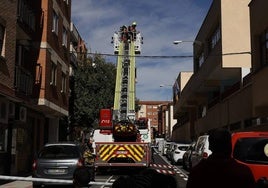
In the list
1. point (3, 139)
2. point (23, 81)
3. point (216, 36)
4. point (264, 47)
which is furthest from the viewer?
point (216, 36)

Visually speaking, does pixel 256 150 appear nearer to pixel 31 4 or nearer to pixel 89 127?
pixel 31 4

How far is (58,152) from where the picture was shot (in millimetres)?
16984

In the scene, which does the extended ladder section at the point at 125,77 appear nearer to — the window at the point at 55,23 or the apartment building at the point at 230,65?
the apartment building at the point at 230,65

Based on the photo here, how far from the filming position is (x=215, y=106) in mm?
38531

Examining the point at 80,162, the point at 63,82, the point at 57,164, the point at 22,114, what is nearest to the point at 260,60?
the point at 22,114

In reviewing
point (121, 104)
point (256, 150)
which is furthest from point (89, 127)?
point (256, 150)

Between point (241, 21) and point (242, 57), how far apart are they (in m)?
2.28

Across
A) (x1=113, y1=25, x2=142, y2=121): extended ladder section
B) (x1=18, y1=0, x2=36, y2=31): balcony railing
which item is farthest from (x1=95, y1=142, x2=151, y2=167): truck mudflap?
(x1=113, y1=25, x2=142, y2=121): extended ladder section

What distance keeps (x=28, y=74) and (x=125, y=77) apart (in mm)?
23867

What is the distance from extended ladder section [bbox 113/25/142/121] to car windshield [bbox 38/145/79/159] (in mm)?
15046

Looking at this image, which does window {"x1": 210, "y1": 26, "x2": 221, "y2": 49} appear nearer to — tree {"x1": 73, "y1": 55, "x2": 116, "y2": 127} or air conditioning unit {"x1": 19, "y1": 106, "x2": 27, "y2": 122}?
tree {"x1": 73, "y1": 55, "x2": 116, "y2": 127}

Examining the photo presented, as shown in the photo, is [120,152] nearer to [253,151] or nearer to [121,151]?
[121,151]

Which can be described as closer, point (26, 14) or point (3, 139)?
point (3, 139)

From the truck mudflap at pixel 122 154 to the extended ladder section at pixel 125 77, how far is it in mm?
8858
